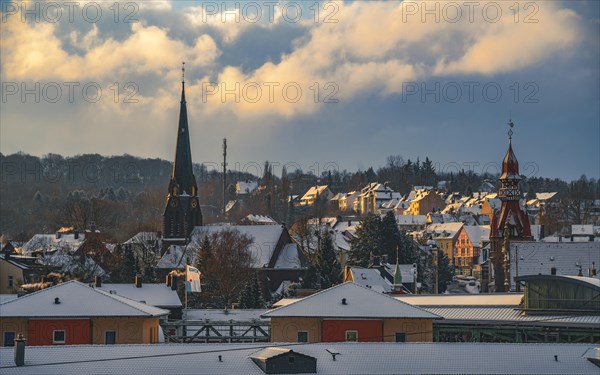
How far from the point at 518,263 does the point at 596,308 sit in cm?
2636

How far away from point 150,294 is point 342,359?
38.1m

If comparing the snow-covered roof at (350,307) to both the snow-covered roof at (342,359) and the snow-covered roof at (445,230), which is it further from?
the snow-covered roof at (445,230)

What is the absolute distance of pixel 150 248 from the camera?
120 m

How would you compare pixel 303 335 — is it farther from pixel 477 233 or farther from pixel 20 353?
pixel 477 233

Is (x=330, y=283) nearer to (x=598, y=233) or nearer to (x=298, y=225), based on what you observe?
(x=298, y=225)

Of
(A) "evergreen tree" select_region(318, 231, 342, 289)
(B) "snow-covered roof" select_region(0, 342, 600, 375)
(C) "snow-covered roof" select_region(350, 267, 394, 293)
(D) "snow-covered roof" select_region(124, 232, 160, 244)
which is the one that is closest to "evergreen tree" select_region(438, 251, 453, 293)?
(A) "evergreen tree" select_region(318, 231, 342, 289)

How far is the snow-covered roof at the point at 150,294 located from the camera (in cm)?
7100

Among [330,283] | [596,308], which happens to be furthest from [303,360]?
[330,283]

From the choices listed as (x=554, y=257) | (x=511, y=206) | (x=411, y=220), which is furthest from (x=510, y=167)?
(x=411, y=220)

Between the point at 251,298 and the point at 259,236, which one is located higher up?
the point at 259,236

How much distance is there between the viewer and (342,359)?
36750 mm

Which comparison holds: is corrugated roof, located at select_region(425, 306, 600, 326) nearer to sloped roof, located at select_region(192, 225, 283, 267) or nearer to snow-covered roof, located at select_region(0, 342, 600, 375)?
snow-covered roof, located at select_region(0, 342, 600, 375)

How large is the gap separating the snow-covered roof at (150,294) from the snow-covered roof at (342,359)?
106 feet

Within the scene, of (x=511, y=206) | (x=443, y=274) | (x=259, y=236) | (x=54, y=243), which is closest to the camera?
(x=511, y=206)
